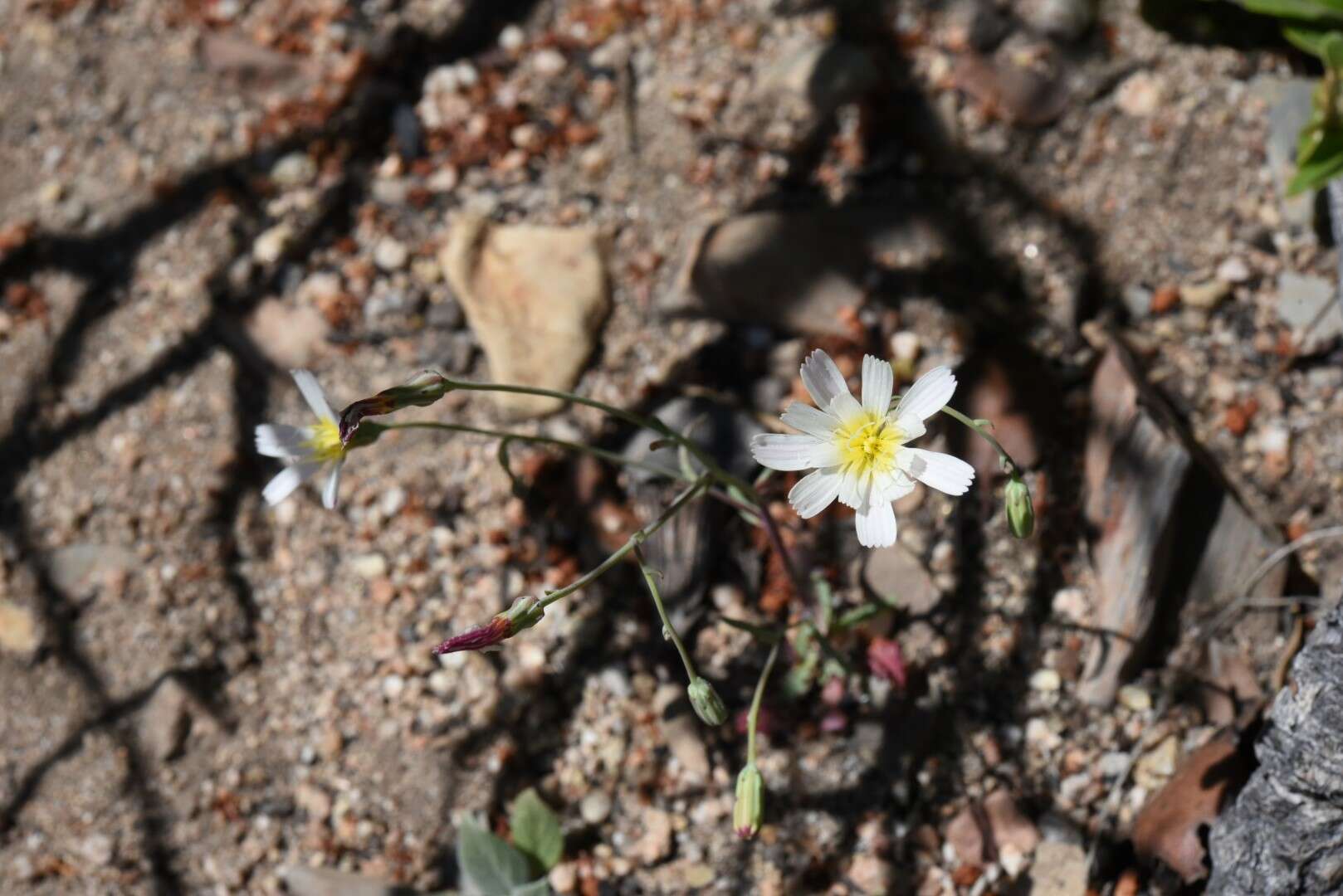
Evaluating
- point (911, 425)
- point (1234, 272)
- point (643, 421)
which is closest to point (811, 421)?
point (911, 425)

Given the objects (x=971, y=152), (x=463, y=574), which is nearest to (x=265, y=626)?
(x=463, y=574)

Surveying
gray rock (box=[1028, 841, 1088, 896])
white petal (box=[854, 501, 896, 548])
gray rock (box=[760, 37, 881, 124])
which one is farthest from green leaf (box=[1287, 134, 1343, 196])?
gray rock (box=[1028, 841, 1088, 896])

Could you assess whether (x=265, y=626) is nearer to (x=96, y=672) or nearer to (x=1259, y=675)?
(x=96, y=672)

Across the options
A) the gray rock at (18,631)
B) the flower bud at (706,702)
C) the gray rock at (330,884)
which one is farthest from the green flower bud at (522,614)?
the gray rock at (18,631)

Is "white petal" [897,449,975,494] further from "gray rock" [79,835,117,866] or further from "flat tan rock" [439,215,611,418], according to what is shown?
"gray rock" [79,835,117,866]

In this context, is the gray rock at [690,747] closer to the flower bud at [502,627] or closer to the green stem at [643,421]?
the green stem at [643,421]
